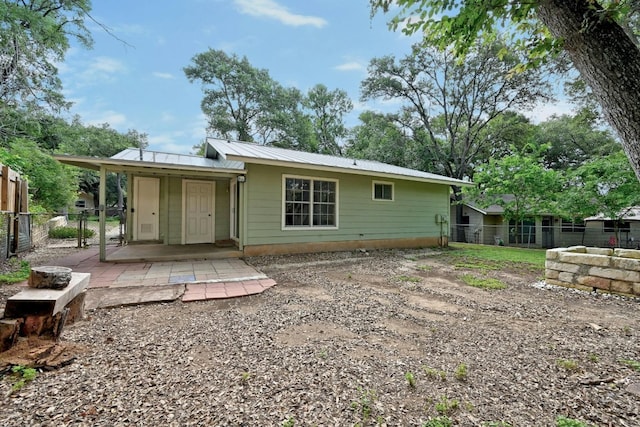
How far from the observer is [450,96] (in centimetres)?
1781

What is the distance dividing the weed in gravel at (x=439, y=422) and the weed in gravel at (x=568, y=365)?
127 centimetres

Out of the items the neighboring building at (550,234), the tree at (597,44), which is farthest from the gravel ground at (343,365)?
the neighboring building at (550,234)

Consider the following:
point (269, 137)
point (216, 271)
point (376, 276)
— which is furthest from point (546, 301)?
point (269, 137)

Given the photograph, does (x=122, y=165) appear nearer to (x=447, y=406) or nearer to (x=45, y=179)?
(x=447, y=406)

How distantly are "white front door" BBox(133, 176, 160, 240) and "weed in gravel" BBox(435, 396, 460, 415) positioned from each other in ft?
29.1

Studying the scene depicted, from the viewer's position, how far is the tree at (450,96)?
15.9 metres

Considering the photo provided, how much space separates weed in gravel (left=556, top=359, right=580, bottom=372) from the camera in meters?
2.18

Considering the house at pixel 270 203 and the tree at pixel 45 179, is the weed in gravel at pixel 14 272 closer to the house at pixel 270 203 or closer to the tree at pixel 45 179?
the house at pixel 270 203

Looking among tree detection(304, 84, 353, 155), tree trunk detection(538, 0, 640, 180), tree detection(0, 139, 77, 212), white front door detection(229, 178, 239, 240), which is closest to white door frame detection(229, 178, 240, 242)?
white front door detection(229, 178, 239, 240)

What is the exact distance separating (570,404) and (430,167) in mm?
18615

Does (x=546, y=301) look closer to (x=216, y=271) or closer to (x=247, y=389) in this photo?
(x=247, y=389)

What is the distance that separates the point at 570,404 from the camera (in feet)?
5.81

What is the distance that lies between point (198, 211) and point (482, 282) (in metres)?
7.42

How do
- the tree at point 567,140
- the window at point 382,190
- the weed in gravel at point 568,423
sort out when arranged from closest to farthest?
1. the weed in gravel at point 568,423
2. the window at point 382,190
3. the tree at point 567,140
